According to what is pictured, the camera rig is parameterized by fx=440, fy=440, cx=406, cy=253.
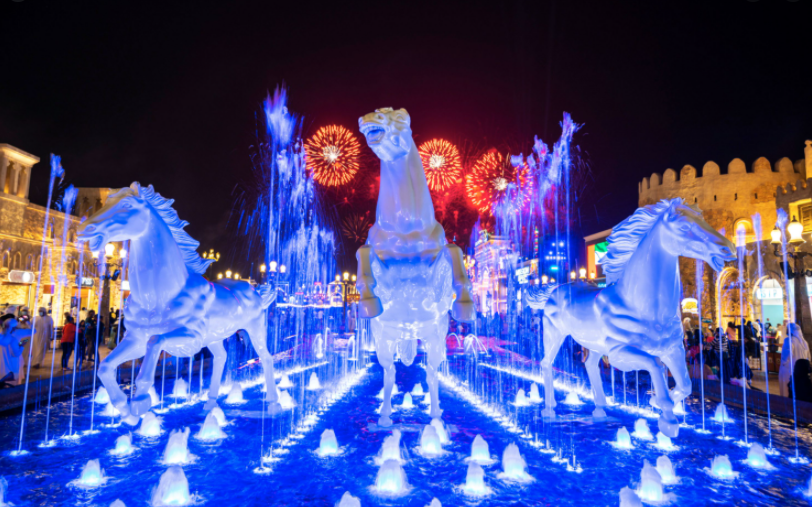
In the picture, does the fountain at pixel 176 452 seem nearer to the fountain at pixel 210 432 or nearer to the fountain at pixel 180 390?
the fountain at pixel 210 432

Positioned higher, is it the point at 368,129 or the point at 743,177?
the point at 743,177

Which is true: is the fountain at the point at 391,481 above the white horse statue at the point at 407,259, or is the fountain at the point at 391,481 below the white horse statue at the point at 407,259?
below

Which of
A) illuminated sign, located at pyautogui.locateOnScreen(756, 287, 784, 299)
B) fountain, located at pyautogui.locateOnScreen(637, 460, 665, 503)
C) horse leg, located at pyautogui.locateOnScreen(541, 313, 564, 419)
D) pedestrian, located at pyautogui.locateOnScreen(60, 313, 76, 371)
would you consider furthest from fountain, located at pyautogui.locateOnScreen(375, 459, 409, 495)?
illuminated sign, located at pyautogui.locateOnScreen(756, 287, 784, 299)

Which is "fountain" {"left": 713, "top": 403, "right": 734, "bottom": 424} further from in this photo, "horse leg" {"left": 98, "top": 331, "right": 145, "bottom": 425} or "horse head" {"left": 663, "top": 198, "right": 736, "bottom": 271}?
"horse leg" {"left": 98, "top": 331, "right": 145, "bottom": 425}

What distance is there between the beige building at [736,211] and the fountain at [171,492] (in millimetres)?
29628

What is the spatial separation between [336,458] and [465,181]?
1695 cm

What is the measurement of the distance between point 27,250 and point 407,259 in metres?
32.4

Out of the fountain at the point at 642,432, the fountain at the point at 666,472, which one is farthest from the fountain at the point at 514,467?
the fountain at the point at 642,432

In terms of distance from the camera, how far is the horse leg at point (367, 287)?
4.83 metres

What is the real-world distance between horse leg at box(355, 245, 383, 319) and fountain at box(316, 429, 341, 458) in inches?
52.5

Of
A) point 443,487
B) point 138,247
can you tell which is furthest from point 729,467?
point 138,247

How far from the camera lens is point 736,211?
3288 centimetres

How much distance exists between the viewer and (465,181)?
2022 cm

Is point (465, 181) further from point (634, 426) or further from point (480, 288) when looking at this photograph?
point (480, 288)
